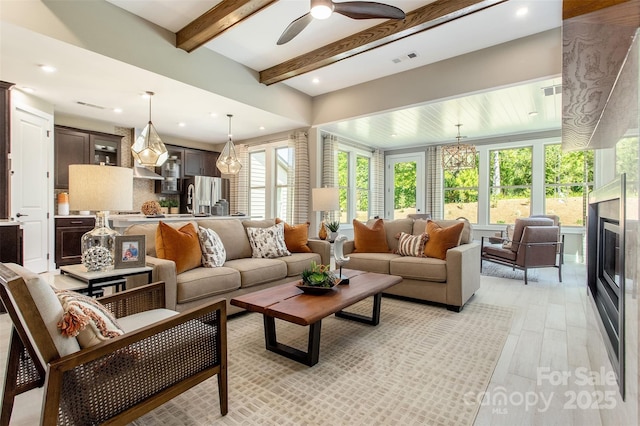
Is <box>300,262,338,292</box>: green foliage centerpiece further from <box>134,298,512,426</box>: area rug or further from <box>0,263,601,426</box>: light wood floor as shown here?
<box>0,263,601,426</box>: light wood floor

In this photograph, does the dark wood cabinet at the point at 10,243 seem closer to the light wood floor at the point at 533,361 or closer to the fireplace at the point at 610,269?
the light wood floor at the point at 533,361

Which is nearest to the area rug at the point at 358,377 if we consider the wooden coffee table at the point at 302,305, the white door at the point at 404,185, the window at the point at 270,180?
the wooden coffee table at the point at 302,305

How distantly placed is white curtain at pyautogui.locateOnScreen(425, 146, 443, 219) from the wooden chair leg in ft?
24.7

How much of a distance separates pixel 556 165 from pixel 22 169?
935 centimetres

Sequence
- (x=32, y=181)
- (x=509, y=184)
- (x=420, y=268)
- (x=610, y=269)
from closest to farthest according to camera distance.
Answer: (x=610, y=269), (x=420, y=268), (x=32, y=181), (x=509, y=184)

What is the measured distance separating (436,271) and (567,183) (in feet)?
16.6

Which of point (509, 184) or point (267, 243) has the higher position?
point (509, 184)

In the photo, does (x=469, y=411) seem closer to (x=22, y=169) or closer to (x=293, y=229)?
(x=293, y=229)

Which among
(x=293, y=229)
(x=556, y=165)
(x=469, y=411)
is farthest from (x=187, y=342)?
(x=556, y=165)

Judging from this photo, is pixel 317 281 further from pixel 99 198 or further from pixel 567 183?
pixel 567 183

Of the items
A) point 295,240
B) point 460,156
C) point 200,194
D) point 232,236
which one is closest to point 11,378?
point 232,236

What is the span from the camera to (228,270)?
299 centimetres

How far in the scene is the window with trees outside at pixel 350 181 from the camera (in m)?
7.29

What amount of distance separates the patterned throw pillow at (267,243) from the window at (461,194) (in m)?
5.26
